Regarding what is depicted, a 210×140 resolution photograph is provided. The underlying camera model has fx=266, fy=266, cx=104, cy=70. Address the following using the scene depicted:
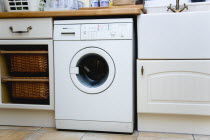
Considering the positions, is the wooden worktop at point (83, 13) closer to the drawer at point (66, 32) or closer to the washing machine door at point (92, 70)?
the drawer at point (66, 32)

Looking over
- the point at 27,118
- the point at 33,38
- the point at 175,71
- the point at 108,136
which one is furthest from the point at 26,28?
the point at 175,71

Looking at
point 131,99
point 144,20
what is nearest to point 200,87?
point 131,99

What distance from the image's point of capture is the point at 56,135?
1.86 meters

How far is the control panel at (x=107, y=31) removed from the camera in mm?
1802

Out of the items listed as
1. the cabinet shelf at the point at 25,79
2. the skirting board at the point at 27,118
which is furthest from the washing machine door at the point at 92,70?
the skirting board at the point at 27,118

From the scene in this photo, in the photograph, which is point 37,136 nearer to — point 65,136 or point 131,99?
point 65,136

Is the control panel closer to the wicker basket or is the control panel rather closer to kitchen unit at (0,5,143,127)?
kitchen unit at (0,5,143,127)

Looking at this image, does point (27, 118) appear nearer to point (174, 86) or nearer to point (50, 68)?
point (50, 68)

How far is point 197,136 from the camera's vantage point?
1.79 metres

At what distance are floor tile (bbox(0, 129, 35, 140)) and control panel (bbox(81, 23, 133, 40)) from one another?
79 centimetres

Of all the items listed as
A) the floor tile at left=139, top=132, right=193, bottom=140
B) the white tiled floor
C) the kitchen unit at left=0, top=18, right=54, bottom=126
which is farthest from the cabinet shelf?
the floor tile at left=139, top=132, right=193, bottom=140

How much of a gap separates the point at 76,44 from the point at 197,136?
1041 millimetres

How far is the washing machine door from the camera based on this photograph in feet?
6.00

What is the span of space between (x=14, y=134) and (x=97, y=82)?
70 cm
